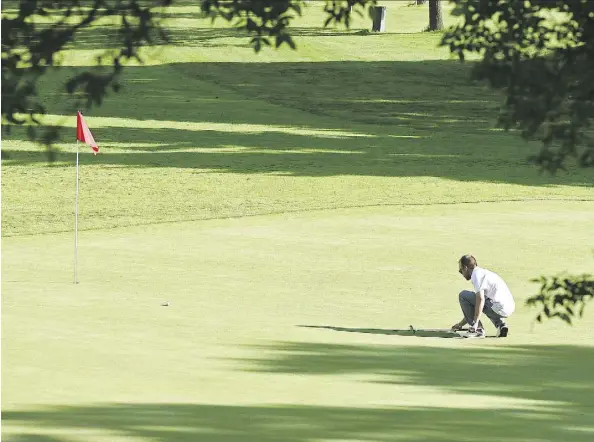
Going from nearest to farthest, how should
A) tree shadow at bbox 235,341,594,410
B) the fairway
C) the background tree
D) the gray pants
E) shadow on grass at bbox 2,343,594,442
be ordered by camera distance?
the background tree → shadow on grass at bbox 2,343,594,442 → the fairway → tree shadow at bbox 235,341,594,410 → the gray pants

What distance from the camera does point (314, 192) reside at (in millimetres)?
33031

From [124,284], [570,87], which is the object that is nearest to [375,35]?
[124,284]

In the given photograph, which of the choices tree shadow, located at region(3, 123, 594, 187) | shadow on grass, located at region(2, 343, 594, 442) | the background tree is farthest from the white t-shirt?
tree shadow, located at region(3, 123, 594, 187)

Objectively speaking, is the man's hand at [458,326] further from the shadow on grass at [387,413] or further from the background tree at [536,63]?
the background tree at [536,63]

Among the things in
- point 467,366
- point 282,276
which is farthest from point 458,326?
point 282,276

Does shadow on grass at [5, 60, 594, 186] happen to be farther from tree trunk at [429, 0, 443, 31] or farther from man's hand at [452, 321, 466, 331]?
man's hand at [452, 321, 466, 331]

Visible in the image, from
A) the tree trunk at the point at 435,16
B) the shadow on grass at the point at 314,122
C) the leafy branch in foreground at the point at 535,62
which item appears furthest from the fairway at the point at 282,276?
the tree trunk at the point at 435,16

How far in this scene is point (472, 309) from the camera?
16766 millimetres

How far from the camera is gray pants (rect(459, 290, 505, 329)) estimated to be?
55.0 feet

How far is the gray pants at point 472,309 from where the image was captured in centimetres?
1675

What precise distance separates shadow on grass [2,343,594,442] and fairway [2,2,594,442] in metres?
0.03

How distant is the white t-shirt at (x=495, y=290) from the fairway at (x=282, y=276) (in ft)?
1.16

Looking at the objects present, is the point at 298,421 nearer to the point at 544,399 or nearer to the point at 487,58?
the point at 544,399

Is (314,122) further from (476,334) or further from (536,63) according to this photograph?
(536,63)
